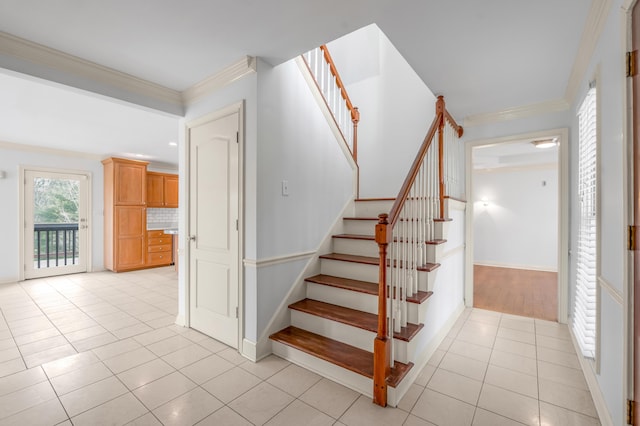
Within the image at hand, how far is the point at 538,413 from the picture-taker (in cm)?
177

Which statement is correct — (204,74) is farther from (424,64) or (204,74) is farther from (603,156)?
(603,156)

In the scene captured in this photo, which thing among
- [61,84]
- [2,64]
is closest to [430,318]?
[61,84]

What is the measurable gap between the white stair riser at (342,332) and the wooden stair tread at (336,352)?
3cm

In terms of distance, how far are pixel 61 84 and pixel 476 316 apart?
15.2ft

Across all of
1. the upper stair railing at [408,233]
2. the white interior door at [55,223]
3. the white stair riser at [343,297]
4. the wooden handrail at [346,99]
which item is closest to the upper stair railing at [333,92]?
the wooden handrail at [346,99]

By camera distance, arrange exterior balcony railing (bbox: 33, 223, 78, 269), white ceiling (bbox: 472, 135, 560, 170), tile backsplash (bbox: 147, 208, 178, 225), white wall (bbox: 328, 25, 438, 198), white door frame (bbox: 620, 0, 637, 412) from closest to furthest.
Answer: white door frame (bbox: 620, 0, 637, 412), white wall (bbox: 328, 25, 438, 198), exterior balcony railing (bbox: 33, 223, 78, 269), white ceiling (bbox: 472, 135, 560, 170), tile backsplash (bbox: 147, 208, 178, 225)

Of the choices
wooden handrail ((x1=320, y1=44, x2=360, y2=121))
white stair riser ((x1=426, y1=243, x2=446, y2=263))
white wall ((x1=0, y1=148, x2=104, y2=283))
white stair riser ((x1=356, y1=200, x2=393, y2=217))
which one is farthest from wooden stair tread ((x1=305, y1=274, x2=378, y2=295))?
white wall ((x1=0, y1=148, x2=104, y2=283))

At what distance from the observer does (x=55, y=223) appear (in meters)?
5.57

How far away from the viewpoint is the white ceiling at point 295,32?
177cm

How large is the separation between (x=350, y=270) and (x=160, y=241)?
18.0ft

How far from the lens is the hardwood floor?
12.2 feet

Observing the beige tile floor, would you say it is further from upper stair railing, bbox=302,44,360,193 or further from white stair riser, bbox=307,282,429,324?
upper stair railing, bbox=302,44,360,193

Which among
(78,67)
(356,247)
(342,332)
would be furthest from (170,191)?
(342,332)

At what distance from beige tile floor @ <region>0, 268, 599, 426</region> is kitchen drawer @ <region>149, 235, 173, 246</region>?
3.24 m
